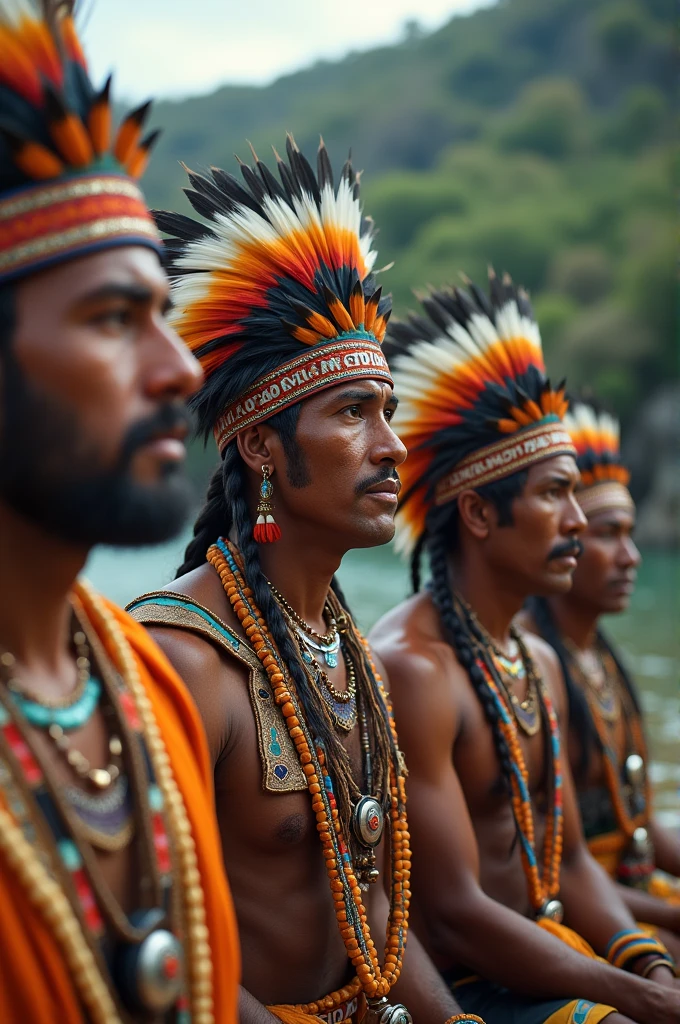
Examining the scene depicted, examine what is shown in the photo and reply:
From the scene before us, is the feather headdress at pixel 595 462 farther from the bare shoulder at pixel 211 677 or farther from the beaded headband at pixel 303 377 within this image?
the bare shoulder at pixel 211 677

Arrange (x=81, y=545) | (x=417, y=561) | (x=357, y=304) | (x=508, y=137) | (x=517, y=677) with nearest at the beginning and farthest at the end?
(x=81, y=545)
(x=357, y=304)
(x=517, y=677)
(x=417, y=561)
(x=508, y=137)

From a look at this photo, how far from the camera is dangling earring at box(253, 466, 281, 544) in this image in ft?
10.6

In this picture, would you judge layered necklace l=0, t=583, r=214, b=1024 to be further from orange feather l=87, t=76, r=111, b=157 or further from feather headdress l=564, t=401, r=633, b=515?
feather headdress l=564, t=401, r=633, b=515

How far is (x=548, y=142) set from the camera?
262 feet

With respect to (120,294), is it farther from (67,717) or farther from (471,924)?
(471,924)

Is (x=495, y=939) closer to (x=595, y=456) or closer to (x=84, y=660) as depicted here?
(x=84, y=660)

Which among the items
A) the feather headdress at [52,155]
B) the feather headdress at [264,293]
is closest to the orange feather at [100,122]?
the feather headdress at [52,155]

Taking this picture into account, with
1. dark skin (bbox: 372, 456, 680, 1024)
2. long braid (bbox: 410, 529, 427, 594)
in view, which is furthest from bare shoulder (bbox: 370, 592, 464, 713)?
long braid (bbox: 410, 529, 427, 594)

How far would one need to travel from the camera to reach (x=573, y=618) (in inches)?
220

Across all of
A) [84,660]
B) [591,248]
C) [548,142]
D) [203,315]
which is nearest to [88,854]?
[84,660]

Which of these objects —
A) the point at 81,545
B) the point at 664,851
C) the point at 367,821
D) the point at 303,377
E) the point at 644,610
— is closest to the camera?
the point at 81,545

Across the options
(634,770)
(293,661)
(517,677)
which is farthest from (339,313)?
(634,770)

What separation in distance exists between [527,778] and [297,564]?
4.82 feet

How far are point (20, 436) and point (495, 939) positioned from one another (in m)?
2.52
